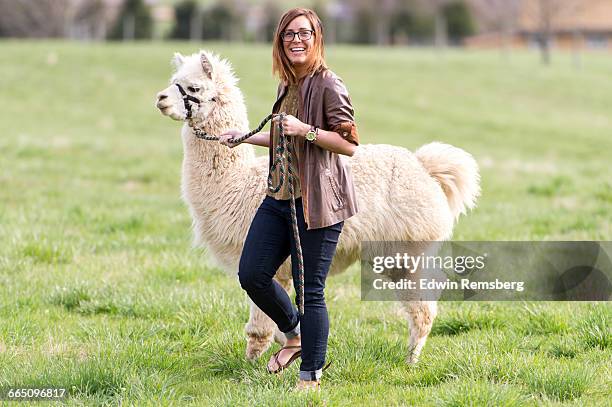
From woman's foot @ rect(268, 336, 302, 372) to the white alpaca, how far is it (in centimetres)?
17

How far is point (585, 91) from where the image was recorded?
101 feet

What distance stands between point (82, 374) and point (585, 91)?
2981 cm

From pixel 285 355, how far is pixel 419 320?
908mm

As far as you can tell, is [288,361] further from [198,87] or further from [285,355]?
[198,87]

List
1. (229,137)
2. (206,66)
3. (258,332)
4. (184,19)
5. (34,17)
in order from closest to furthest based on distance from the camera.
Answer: (229,137) → (258,332) → (206,66) → (184,19) → (34,17)

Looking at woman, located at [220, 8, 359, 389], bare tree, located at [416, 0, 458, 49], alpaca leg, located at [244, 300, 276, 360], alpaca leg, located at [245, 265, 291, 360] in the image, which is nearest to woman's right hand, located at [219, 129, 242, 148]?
woman, located at [220, 8, 359, 389]

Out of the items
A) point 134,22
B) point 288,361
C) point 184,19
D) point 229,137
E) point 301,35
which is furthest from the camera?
point 184,19

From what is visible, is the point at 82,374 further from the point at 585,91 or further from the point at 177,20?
the point at 177,20

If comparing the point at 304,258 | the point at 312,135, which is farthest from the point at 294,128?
the point at 304,258

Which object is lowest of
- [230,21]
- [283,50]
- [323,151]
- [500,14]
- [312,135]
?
[323,151]

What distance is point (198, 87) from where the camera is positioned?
459cm

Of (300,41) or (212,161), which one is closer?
(300,41)

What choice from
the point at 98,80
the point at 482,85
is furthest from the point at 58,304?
the point at 482,85

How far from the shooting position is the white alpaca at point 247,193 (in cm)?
466
